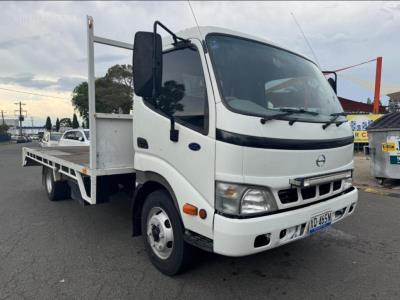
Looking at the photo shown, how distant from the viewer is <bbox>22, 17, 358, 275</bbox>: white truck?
2.48m

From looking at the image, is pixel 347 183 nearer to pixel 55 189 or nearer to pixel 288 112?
pixel 288 112

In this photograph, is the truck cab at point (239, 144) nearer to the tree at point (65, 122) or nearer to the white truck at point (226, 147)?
the white truck at point (226, 147)

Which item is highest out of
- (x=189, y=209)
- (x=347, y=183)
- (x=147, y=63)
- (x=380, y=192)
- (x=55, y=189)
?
(x=147, y=63)

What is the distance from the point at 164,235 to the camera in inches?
123

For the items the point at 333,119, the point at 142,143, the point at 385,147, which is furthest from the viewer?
the point at 385,147

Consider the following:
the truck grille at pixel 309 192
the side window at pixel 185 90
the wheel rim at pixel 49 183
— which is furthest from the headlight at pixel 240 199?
the wheel rim at pixel 49 183

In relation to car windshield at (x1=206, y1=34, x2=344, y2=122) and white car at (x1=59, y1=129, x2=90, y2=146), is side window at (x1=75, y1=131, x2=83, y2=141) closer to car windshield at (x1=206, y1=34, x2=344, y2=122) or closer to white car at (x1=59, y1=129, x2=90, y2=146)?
white car at (x1=59, y1=129, x2=90, y2=146)

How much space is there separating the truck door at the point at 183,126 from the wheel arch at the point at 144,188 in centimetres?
8

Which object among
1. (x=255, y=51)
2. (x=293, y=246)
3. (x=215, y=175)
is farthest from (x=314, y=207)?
(x=255, y=51)

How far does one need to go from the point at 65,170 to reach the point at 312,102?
11.3ft

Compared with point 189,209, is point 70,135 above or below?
above

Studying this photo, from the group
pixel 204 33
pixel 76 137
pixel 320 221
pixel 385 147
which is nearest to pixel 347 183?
pixel 320 221

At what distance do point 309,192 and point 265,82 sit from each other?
3.56 feet

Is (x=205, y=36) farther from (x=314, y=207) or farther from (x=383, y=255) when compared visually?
(x=383, y=255)
